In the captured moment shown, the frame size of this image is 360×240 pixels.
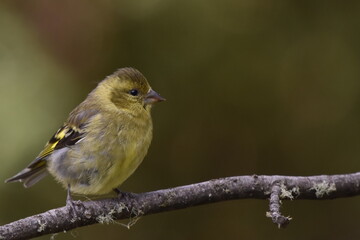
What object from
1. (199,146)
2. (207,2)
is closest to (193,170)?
(199,146)

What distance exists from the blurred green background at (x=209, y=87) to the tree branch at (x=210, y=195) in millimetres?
1577

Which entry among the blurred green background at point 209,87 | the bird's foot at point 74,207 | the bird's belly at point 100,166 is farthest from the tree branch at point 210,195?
the blurred green background at point 209,87

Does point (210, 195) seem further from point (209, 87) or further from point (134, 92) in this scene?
point (209, 87)

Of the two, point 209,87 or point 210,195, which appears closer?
point 210,195

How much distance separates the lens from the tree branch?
14.6ft

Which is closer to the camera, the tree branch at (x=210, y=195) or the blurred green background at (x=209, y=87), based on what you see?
the tree branch at (x=210, y=195)

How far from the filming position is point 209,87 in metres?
6.47

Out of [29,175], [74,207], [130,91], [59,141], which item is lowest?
[74,207]

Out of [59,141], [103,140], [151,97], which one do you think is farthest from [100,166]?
[151,97]

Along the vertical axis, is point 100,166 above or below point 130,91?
below

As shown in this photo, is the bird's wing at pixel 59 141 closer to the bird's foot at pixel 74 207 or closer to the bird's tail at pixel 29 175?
the bird's tail at pixel 29 175

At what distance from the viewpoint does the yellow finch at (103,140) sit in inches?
197

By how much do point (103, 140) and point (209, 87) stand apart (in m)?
1.61

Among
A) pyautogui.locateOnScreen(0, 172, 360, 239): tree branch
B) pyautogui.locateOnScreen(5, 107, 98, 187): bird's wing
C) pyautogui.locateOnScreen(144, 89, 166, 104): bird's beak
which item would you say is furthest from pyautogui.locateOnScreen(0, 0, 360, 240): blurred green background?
pyautogui.locateOnScreen(0, 172, 360, 239): tree branch
